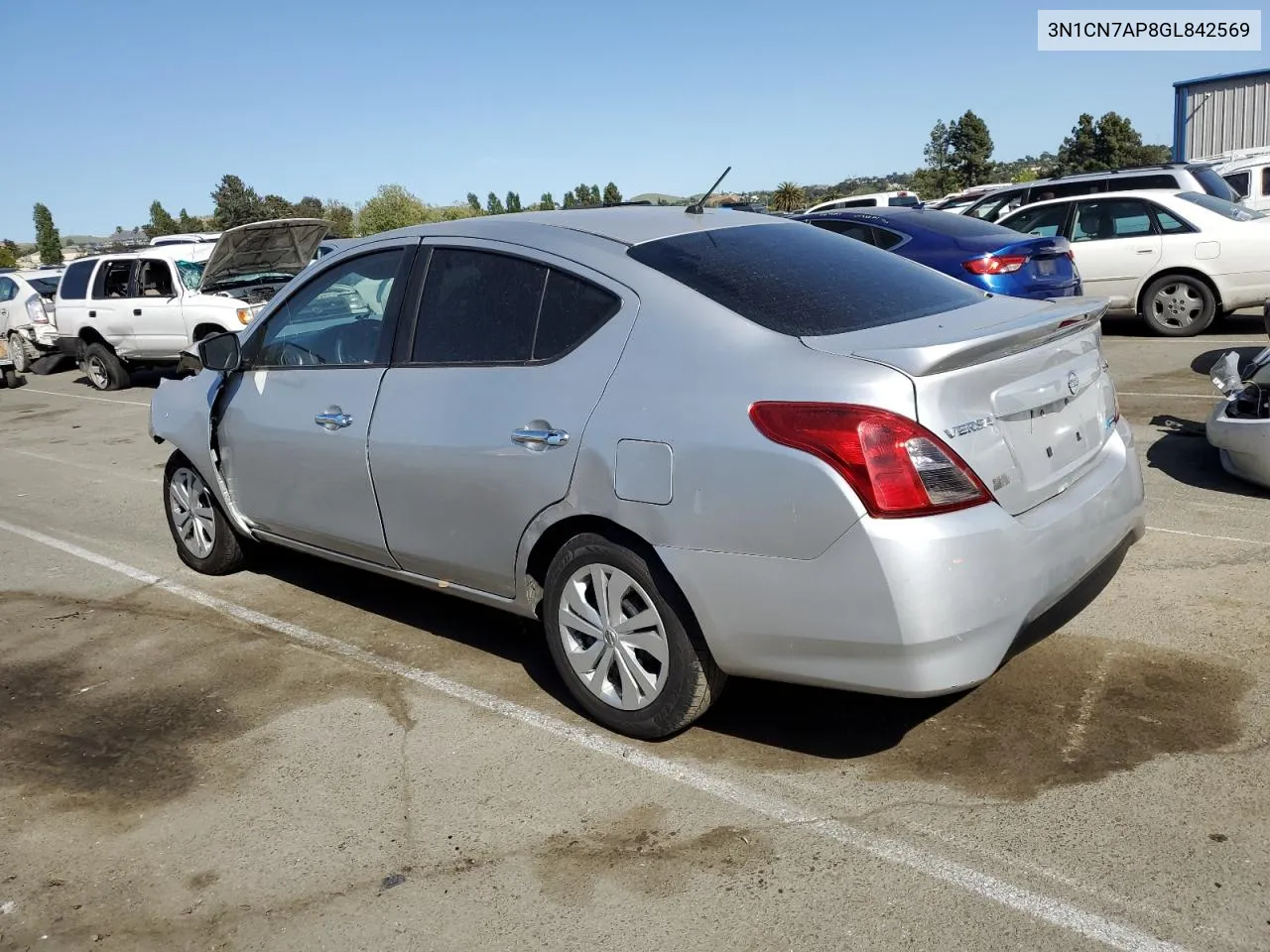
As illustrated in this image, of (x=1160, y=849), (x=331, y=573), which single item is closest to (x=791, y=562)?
(x=1160, y=849)

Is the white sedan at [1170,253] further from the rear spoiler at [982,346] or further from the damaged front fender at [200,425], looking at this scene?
the damaged front fender at [200,425]

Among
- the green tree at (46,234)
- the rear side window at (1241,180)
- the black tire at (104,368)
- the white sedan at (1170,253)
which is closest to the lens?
the white sedan at (1170,253)

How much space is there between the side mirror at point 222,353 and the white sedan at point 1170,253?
8.93 m

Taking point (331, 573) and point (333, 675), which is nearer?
point (333, 675)

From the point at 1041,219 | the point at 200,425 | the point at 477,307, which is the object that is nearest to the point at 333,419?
the point at 477,307

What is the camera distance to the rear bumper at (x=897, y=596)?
3096 mm

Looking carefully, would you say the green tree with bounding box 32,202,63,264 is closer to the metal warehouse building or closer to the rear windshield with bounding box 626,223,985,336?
the metal warehouse building

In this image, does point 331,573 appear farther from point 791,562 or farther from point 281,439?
point 791,562

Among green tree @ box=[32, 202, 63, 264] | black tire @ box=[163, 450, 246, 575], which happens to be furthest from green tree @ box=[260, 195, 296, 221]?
black tire @ box=[163, 450, 246, 575]

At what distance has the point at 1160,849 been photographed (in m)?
2.99

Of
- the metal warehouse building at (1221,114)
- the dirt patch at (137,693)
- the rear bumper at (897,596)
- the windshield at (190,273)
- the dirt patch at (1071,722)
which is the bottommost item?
the dirt patch at (1071,722)

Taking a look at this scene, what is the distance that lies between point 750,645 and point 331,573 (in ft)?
10.9

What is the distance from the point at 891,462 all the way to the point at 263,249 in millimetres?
12576

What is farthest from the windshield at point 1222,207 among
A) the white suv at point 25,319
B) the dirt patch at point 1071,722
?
the white suv at point 25,319
